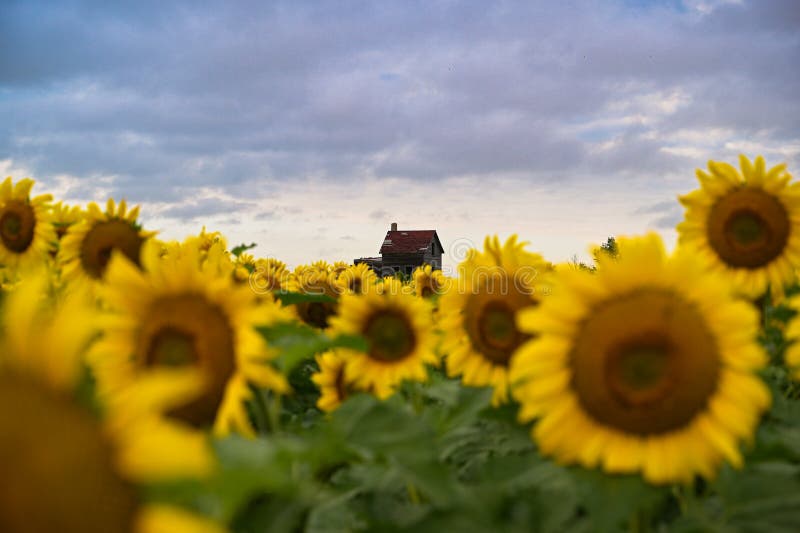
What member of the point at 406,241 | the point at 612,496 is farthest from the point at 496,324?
the point at 406,241


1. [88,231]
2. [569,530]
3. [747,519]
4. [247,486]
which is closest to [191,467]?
[247,486]

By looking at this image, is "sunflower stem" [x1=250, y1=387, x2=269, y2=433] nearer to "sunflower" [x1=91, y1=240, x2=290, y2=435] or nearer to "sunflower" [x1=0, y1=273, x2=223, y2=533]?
"sunflower" [x1=91, y1=240, x2=290, y2=435]

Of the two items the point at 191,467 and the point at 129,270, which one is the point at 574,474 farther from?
the point at 129,270

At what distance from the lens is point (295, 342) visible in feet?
8.86

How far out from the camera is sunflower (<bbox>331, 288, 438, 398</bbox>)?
4.48 meters

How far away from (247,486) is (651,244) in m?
1.73

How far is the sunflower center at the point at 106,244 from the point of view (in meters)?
4.78

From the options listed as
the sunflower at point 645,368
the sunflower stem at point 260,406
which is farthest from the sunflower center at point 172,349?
the sunflower at point 645,368

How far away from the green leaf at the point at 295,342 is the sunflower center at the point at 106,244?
2.30 m

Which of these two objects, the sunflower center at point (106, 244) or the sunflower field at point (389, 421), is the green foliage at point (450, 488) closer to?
the sunflower field at point (389, 421)

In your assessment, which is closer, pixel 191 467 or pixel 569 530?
pixel 191 467

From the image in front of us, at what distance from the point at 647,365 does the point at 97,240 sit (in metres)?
3.89

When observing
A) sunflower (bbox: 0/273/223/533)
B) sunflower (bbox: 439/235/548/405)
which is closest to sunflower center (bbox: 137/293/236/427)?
sunflower (bbox: 0/273/223/533)

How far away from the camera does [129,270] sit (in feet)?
8.68
